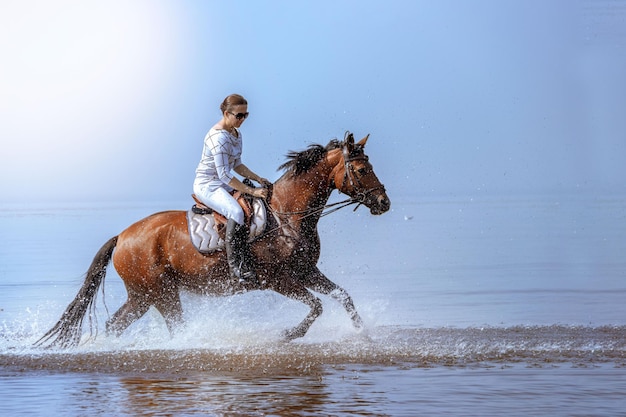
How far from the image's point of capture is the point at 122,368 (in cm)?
1030

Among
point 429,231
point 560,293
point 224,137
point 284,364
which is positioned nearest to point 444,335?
point 284,364

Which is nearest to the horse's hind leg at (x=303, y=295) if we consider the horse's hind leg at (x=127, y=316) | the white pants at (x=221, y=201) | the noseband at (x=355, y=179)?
the white pants at (x=221, y=201)

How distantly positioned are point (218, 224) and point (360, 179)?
1428 millimetres

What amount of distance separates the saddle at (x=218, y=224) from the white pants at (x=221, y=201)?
10 cm

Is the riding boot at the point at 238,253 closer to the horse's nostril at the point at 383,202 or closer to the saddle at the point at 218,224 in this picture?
the saddle at the point at 218,224

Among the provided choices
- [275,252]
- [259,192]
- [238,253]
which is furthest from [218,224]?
[275,252]

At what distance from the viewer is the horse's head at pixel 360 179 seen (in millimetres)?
10781

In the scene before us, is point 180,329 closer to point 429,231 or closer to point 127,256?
point 127,256

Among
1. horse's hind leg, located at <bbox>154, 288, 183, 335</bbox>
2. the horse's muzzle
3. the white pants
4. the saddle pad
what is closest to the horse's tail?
horse's hind leg, located at <bbox>154, 288, 183, 335</bbox>

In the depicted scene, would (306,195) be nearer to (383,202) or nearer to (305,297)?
(383,202)

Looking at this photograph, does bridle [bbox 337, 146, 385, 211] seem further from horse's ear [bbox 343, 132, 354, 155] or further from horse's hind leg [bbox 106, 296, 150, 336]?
horse's hind leg [bbox 106, 296, 150, 336]

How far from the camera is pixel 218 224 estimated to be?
35.9ft

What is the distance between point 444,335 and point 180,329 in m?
2.79

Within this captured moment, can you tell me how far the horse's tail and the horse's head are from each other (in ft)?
8.18
